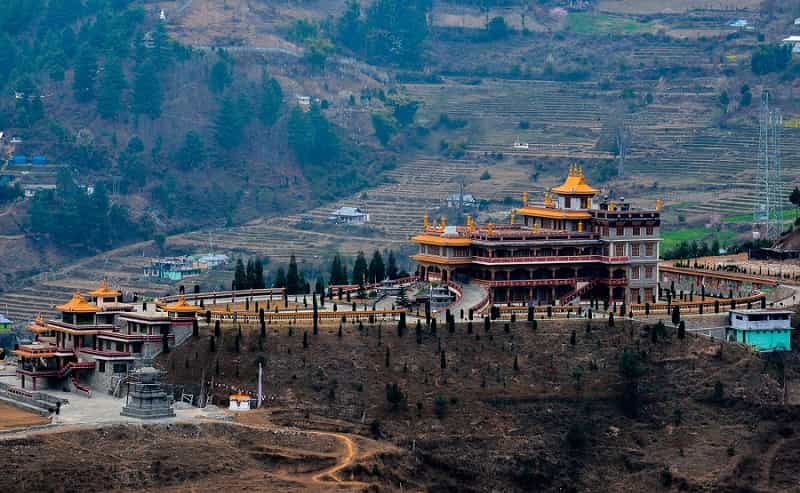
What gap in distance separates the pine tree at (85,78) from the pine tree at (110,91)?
1.19 m

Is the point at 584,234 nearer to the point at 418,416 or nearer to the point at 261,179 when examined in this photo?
the point at 418,416

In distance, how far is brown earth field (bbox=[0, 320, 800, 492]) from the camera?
79.8 m

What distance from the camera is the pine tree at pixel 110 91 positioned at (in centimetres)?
17162

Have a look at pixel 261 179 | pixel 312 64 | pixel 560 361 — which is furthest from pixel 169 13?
pixel 560 361

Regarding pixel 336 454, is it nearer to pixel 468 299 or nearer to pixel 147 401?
pixel 147 401

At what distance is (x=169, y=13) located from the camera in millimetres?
189500

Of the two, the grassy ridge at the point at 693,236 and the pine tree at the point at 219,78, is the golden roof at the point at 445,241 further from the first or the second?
the pine tree at the point at 219,78

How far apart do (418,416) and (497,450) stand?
3.19m

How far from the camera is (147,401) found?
3246 inches

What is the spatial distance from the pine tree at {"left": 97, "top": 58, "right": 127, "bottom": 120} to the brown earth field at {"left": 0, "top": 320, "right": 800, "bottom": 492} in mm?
84806

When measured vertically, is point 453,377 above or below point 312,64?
below

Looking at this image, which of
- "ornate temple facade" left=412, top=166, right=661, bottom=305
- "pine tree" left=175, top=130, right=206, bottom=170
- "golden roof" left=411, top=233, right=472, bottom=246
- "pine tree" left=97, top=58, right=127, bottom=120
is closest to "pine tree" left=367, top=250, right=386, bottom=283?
"ornate temple facade" left=412, top=166, right=661, bottom=305

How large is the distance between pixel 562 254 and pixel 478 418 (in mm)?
13603

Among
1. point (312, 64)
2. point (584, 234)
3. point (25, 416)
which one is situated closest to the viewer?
point (25, 416)
